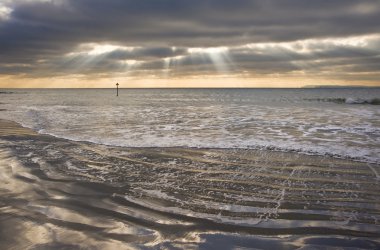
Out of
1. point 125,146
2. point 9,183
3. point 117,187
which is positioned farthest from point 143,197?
point 125,146

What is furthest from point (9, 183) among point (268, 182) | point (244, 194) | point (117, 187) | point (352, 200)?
point (352, 200)

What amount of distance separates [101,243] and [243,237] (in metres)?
2.04

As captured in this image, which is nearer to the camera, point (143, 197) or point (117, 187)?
point (143, 197)

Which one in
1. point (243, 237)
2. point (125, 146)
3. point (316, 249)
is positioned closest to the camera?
point (316, 249)

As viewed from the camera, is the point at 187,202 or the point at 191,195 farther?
the point at 191,195

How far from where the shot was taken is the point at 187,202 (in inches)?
267

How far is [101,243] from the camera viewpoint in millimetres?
4898

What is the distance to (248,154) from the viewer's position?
1187cm

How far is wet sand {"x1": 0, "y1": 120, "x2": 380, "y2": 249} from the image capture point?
509 cm

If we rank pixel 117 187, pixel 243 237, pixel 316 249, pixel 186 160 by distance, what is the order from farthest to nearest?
pixel 186 160
pixel 117 187
pixel 243 237
pixel 316 249

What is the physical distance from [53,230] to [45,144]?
9449mm

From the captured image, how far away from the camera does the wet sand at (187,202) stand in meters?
5.09

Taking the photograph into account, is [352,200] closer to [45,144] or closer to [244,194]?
[244,194]

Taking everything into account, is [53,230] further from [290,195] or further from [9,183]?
[290,195]
